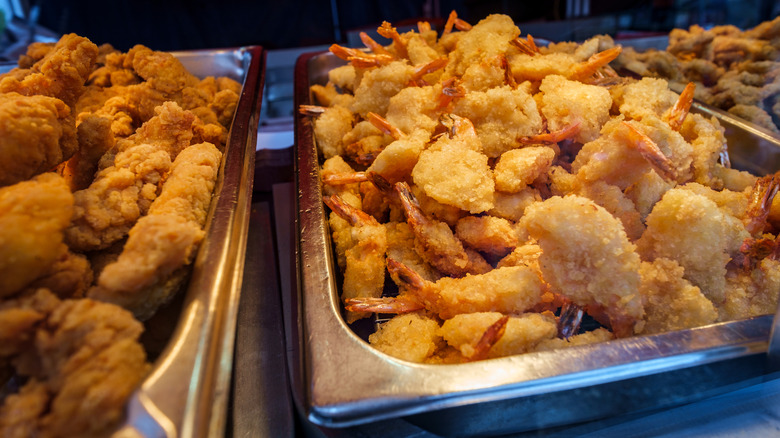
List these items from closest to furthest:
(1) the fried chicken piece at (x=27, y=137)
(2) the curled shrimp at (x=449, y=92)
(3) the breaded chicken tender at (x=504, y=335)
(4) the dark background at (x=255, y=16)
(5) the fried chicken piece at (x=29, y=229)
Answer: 1. (5) the fried chicken piece at (x=29, y=229)
2. (1) the fried chicken piece at (x=27, y=137)
3. (3) the breaded chicken tender at (x=504, y=335)
4. (2) the curled shrimp at (x=449, y=92)
5. (4) the dark background at (x=255, y=16)

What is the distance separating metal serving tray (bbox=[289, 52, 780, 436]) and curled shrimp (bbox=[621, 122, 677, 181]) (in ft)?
1.78

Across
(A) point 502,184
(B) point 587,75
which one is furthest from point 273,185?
(B) point 587,75

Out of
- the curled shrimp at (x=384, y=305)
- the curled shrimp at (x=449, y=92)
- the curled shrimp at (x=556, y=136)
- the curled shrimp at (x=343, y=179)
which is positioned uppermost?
the curled shrimp at (x=449, y=92)

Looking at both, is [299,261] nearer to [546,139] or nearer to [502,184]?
[502,184]

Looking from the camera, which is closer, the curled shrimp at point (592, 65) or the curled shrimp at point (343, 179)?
the curled shrimp at point (343, 179)

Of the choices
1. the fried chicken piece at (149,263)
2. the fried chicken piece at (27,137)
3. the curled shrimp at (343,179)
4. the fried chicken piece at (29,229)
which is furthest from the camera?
the curled shrimp at (343,179)

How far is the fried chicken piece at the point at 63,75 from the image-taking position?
62.7 inches

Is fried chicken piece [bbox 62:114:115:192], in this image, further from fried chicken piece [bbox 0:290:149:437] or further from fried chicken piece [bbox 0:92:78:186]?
fried chicken piece [bbox 0:290:149:437]

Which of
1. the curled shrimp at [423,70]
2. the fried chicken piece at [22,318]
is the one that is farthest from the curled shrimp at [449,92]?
the fried chicken piece at [22,318]

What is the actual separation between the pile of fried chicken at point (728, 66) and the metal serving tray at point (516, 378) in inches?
78.3

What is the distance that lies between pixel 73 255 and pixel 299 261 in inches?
25.6

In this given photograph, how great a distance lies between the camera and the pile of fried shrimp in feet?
4.38

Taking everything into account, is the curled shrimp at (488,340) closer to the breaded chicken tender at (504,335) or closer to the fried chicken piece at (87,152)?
the breaded chicken tender at (504,335)

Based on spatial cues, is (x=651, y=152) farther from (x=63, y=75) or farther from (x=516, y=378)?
(x=63, y=75)
